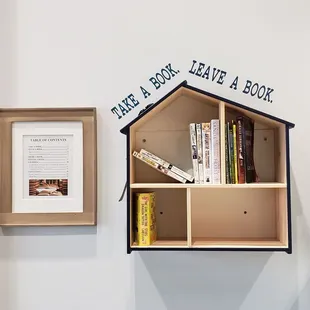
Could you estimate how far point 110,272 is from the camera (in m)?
1.61

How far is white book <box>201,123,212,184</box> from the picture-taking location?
4.65ft

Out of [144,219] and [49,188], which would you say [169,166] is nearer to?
[144,219]

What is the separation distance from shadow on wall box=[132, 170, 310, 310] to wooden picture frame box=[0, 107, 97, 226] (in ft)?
0.99

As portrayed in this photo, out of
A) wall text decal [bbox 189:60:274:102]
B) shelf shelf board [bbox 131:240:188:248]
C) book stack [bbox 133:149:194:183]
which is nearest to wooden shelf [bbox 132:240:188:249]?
shelf shelf board [bbox 131:240:188:248]

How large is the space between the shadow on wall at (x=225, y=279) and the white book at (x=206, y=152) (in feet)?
1.15

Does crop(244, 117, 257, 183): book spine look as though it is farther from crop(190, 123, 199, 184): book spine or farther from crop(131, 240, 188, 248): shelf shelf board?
crop(131, 240, 188, 248): shelf shelf board

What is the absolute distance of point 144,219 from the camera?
4.66ft

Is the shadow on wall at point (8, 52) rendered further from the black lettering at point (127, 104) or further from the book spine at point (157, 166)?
the book spine at point (157, 166)

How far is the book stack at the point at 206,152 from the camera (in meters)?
1.41

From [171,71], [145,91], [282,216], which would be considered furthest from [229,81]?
[282,216]

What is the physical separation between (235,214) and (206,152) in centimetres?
31

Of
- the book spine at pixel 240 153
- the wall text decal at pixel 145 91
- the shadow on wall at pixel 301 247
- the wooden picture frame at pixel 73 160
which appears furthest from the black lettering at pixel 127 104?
the shadow on wall at pixel 301 247

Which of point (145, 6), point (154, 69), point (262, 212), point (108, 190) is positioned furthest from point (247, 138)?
point (145, 6)

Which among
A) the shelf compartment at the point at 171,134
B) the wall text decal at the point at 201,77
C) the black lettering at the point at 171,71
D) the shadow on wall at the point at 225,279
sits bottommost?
the shadow on wall at the point at 225,279
